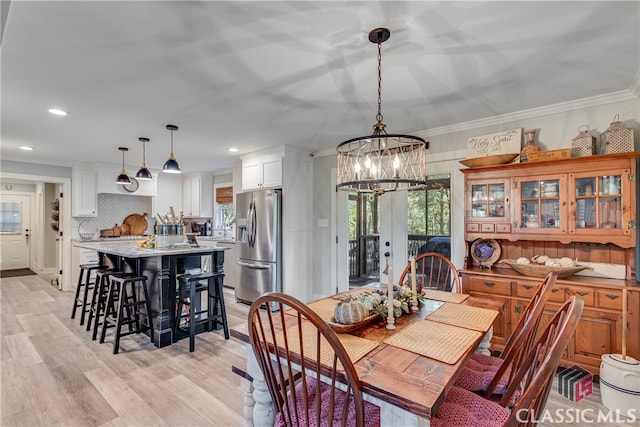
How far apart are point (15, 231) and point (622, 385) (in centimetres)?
1141

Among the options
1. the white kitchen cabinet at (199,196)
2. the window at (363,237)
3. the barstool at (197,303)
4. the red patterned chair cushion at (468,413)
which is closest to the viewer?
the red patterned chair cushion at (468,413)

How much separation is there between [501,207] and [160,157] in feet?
16.5

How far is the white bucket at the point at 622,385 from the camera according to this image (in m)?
2.03

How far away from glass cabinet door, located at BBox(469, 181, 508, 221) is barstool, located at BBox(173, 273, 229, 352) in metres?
2.82

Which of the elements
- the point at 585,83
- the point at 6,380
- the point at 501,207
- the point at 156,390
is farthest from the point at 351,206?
the point at 6,380

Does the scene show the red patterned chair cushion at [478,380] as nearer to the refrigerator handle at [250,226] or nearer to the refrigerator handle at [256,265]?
the refrigerator handle at [256,265]

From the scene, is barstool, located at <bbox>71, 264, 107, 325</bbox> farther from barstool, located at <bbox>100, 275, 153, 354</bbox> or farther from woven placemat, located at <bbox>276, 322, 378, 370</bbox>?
woven placemat, located at <bbox>276, 322, 378, 370</bbox>

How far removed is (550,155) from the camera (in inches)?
106

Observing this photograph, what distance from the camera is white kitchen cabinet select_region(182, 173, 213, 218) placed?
260 inches

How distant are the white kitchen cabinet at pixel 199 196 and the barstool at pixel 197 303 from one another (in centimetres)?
324

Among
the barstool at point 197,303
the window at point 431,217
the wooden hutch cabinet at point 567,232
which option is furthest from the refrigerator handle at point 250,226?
the wooden hutch cabinet at point 567,232

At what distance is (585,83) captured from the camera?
2.40 m

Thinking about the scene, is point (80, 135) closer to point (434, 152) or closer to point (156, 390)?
point (156, 390)

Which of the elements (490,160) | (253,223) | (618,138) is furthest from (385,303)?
(253,223)
